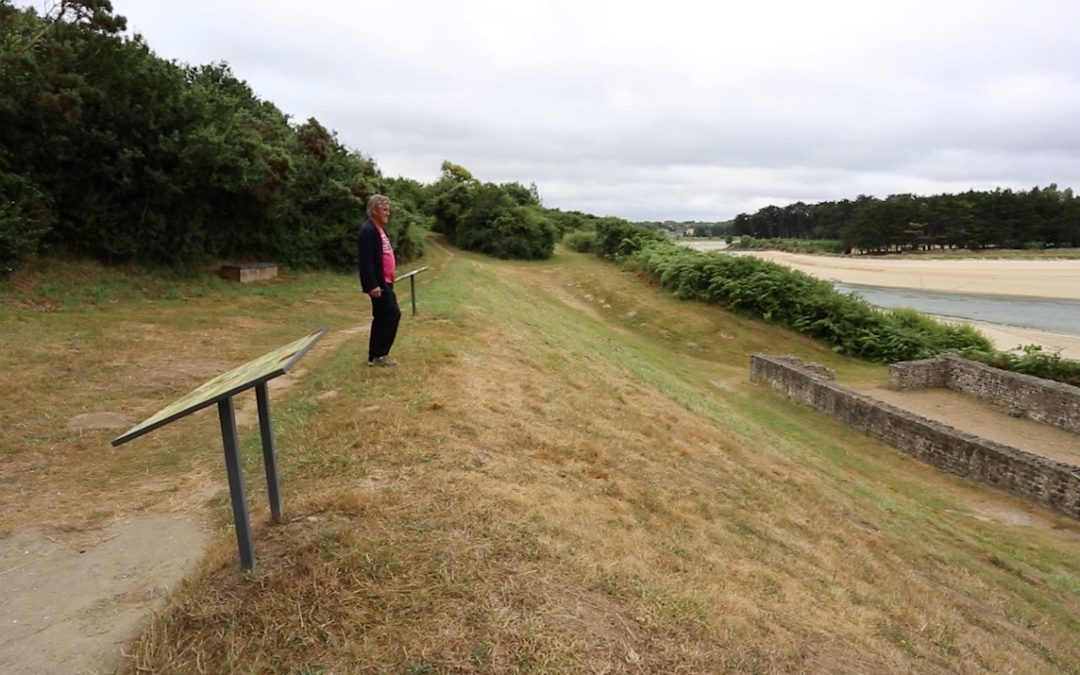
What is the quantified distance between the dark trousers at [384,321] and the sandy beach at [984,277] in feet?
87.2

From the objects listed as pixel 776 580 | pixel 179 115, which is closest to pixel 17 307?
pixel 179 115

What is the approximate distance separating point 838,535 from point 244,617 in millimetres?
5519

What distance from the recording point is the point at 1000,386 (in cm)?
1528

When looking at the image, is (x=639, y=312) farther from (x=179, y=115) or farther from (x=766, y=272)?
(x=179, y=115)

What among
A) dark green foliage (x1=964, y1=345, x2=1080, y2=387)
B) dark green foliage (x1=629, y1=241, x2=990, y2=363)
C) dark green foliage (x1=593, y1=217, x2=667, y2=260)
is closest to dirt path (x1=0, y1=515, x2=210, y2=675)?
dark green foliage (x1=964, y1=345, x2=1080, y2=387)

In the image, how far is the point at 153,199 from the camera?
47.6 ft

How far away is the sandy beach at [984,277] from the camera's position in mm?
27936

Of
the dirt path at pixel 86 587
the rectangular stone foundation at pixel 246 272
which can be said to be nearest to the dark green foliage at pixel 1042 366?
the dirt path at pixel 86 587

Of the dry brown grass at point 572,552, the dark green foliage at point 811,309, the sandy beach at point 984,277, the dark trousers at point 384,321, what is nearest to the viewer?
the dry brown grass at point 572,552

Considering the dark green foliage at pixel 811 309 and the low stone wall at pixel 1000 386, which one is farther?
the dark green foliage at pixel 811 309

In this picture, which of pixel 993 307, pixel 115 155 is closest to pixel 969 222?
pixel 993 307

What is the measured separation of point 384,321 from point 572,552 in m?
3.93

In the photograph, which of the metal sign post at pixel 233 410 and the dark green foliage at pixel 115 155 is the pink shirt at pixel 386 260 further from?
the dark green foliage at pixel 115 155

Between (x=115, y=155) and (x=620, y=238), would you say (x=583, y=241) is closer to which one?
(x=620, y=238)
